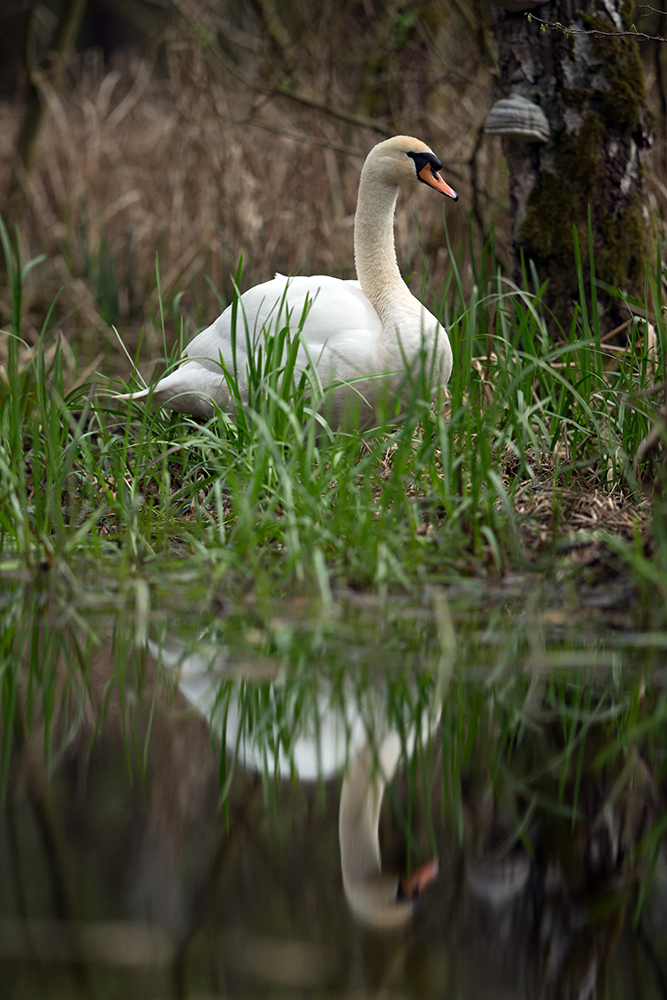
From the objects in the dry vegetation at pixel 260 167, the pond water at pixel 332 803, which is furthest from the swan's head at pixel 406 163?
the pond water at pixel 332 803

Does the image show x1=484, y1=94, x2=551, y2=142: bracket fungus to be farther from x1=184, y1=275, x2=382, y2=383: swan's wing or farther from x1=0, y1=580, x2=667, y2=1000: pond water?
x1=0, y1=580, x2=667, y2=1000: pond water

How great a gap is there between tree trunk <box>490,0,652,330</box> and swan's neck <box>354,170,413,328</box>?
1.71 feet

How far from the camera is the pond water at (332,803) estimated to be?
3.73 ft

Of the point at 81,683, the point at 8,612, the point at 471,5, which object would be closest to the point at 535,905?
the point at 81,683

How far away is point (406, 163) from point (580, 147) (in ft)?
2.10

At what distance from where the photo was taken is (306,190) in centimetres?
600

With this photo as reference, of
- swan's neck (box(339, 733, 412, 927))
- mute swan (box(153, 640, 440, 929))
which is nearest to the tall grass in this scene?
mute swan (box(153, 640, 440, 929))

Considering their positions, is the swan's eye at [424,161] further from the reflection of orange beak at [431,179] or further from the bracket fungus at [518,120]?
the bracket fungus at [518,120]

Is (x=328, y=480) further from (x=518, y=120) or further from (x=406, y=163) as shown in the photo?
(x=518, y=120)

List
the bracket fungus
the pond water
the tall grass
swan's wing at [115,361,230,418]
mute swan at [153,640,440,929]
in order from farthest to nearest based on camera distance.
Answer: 1. the bracket fungus
2. swan's wing at [115,361,230,418]
3. the tall grass
4. mute swan at [153,640,440,929]
5. the pond water

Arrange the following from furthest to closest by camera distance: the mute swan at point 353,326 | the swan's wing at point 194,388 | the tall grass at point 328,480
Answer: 1. the swan's wing at point 194,388
2. the mute swan at point 353,326
3. the tall grass at point 328,480

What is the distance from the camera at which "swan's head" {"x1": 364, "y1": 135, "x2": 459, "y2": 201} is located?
357 cm

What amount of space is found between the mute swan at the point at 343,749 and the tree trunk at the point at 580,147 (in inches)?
92.0

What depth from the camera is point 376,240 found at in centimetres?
368
